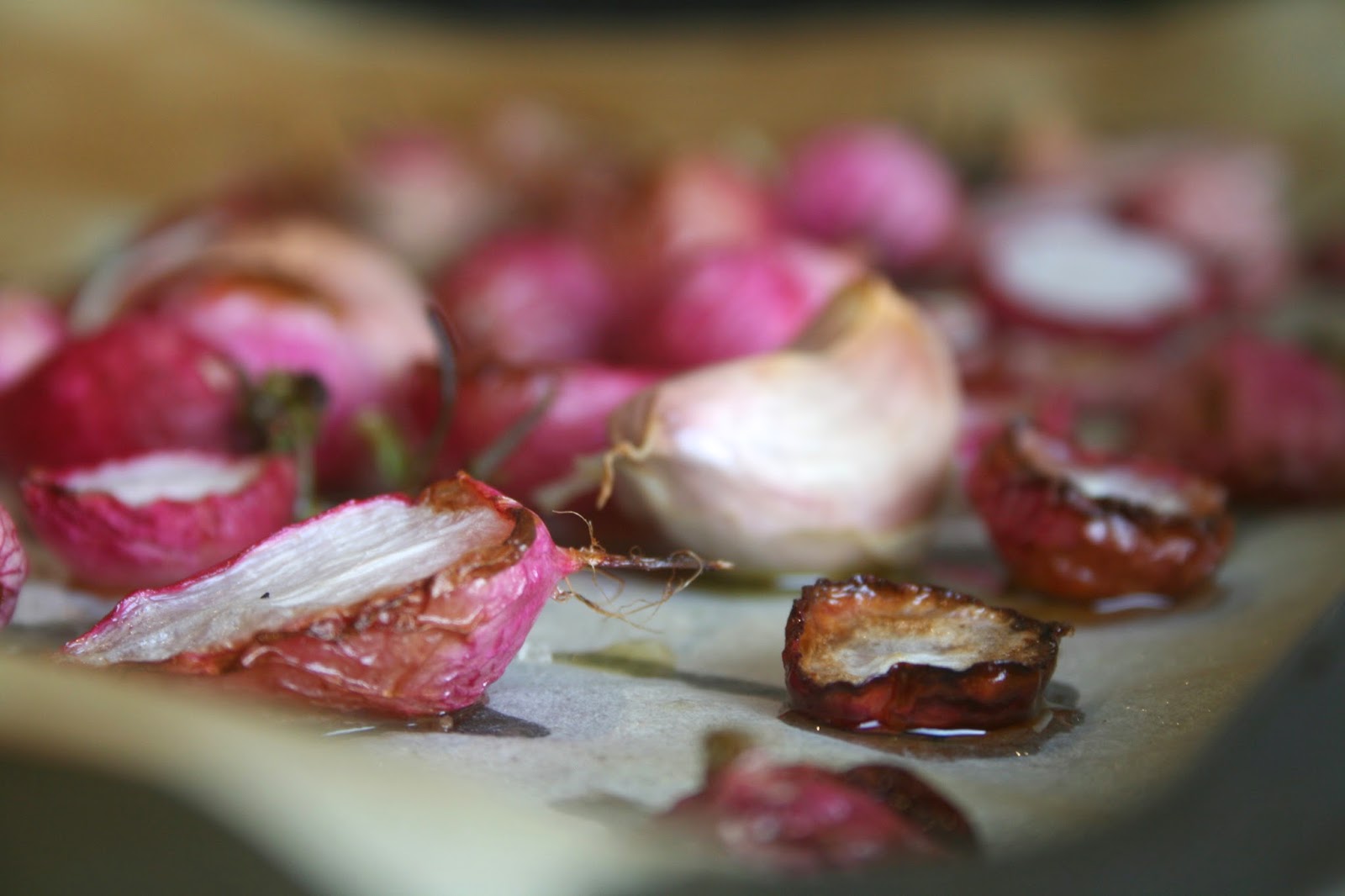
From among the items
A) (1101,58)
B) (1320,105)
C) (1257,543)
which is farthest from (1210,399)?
(1101,58)

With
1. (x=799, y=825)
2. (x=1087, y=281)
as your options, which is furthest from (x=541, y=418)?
(x=1087, y=281)

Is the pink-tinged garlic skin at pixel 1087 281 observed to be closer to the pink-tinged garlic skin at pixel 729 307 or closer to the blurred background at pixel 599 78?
the pink-tinged garlic skin at pixel 729 307

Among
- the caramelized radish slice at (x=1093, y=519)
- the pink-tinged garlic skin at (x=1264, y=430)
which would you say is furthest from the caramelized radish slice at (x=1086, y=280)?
the caramelized radish slice at (x=1093, y=519)

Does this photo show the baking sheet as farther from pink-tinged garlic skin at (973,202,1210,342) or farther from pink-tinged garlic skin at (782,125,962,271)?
pink-tinged garlic skin at (782,125,962,271)

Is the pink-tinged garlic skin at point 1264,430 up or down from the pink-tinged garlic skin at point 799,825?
down

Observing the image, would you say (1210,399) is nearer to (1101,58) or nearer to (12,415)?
(12,415)

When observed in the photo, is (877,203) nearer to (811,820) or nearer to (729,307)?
(729,307)

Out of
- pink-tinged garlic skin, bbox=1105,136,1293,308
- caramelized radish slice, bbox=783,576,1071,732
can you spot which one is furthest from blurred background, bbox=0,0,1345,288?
caramelized radish slice, bbox=783,576,1071,732
